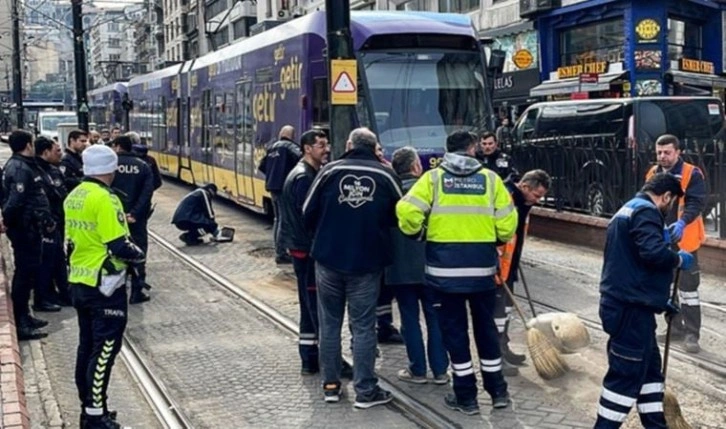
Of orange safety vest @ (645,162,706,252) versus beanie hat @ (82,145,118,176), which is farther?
orange safety vest @ (645,162,706,252)

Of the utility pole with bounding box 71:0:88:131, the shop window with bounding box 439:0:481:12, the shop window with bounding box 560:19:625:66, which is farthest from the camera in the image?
the shop window with bounding box 439:0:481:12

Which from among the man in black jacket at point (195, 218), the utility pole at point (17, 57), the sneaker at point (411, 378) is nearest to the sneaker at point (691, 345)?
the sneaker at point (411, 378)

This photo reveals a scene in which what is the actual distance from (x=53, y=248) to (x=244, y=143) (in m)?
7.80

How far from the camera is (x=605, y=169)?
1316 cm

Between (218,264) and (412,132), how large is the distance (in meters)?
3.26

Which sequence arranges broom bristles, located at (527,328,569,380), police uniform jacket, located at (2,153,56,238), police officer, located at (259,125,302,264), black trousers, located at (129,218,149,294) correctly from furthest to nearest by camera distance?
police officer, located at (259,125,302,264) → black trousers, located at (129,218,149,294) → police uniform jacket, located at (2,153,56,238) → broom bristles, located at (527,328,569,380)

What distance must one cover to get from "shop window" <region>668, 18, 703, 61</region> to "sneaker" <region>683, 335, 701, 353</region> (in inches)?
817

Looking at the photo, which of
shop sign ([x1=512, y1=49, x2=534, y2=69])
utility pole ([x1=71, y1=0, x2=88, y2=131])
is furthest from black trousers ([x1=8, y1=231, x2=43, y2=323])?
shop sign ([x1=512, y1=49, x2=534, y2=69])

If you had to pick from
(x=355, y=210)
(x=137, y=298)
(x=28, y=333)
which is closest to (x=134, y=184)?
(x=137, y=298)

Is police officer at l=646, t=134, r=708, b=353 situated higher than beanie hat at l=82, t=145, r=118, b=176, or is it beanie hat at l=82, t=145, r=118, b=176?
beanie hat at l=82, t=145, r=118, b=176

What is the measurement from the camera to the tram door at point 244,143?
1633 centimetres

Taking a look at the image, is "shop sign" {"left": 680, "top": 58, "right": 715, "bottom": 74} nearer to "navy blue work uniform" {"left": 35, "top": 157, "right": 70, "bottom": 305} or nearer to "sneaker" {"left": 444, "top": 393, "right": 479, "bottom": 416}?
"navy blue work uniform" {"left": 35, "top": 157, "right": 70, "bottom": 305}

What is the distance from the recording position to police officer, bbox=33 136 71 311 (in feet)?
29.2

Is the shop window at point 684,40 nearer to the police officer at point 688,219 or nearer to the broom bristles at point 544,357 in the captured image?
the police officer at point 688,219
